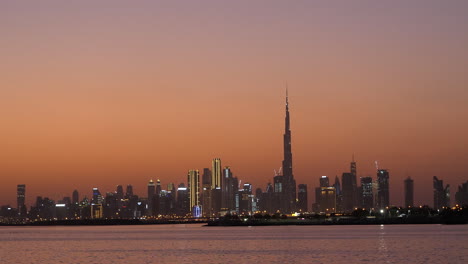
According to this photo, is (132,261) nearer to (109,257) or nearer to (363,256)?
(109,257)

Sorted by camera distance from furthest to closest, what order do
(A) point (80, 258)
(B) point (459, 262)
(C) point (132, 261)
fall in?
(A) point (80, 258) → (C) point (132, 261) → (B) point (459, 262)

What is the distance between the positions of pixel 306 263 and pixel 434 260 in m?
14.3

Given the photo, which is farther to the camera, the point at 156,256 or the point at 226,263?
the point at 156,256

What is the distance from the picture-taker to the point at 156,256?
105250 millimetres

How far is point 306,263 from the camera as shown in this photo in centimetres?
8681

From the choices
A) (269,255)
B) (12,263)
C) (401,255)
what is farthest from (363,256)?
(12,263)

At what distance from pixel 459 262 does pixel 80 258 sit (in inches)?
1825

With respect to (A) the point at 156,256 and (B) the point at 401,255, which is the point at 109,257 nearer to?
(A) the point at 156,256

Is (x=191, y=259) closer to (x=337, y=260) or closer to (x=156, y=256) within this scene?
(x=156, y=256)

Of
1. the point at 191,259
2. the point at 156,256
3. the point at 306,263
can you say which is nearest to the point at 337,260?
the point at 306,263

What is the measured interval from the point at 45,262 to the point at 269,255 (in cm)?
2759

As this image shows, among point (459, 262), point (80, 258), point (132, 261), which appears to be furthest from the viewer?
point (80, 258)

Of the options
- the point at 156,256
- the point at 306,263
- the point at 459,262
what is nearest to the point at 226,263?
the point at 306,263

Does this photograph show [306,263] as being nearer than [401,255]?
Yes
